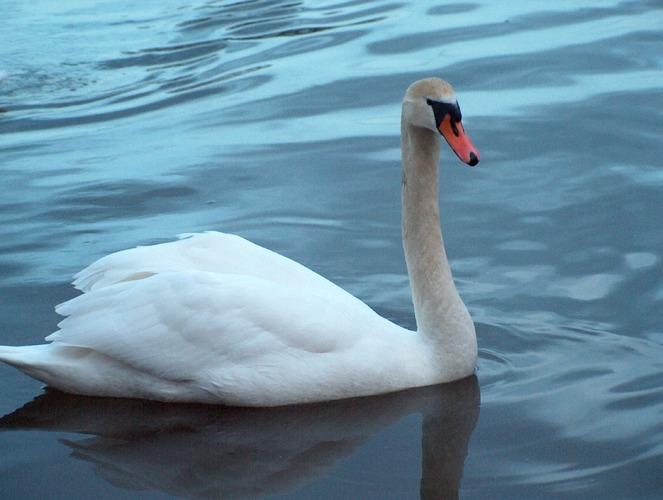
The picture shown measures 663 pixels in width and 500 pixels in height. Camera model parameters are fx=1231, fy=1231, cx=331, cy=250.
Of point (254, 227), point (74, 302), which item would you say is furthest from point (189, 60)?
point (74, 302)

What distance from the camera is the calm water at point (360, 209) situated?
16.4ft

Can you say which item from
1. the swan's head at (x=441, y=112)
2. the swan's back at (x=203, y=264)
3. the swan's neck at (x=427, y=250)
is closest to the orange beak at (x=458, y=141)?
the swan's head at (x=441, y=112)

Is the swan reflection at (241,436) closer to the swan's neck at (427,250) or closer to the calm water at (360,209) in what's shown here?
the calm water at (360,209)

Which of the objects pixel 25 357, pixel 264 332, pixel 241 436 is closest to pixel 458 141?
pixel 264 332

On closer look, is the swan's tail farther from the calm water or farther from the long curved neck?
the long curved neck

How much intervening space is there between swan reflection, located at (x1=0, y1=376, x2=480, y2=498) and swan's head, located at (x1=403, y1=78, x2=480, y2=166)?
3.65ft

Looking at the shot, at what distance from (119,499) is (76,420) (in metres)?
0.77

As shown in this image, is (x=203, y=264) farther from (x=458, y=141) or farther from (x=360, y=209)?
(x=360, y=209)

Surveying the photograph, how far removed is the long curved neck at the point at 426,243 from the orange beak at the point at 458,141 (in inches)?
8.3

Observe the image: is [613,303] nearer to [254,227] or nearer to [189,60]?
[254,227]

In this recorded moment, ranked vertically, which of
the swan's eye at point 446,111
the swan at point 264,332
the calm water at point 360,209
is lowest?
the calm water at point 360,209

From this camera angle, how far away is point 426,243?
225 inches

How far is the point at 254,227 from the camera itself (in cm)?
775

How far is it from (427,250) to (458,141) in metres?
0.64
